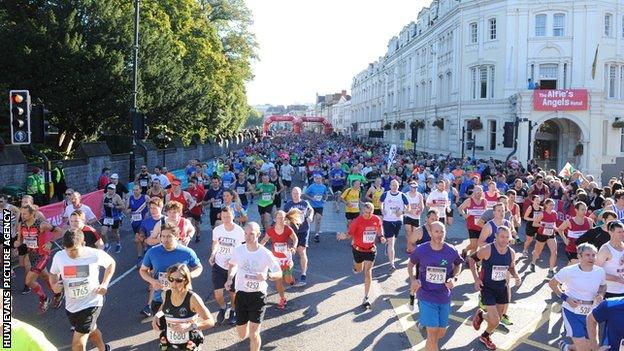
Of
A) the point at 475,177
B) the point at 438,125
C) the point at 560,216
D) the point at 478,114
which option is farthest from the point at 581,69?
the point at 560,216

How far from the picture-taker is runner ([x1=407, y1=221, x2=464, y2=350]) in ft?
21.2

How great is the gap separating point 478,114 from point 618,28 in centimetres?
1030

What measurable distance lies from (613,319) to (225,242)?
5.21 meters

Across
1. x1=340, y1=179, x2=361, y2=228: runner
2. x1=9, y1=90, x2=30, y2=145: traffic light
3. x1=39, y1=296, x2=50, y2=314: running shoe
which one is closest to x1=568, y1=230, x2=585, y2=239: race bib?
x1=340, y1=179, x2=361, y2=228: runner

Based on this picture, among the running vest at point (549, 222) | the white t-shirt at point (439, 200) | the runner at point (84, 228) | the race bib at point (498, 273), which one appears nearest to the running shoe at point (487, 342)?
the race bib at point (498, 273)

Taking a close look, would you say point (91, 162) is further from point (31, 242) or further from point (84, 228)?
point (84, 228)

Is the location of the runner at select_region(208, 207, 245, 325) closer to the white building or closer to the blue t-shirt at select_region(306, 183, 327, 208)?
the blue t-shirt at select_region(306, 183, 327, 208)

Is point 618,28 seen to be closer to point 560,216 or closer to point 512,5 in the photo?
point 512,5

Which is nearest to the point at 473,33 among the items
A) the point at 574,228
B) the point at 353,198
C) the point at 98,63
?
the point at 98,63

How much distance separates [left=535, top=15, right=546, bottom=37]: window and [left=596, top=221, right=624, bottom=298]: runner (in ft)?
107

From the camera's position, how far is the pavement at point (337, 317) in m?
7.36

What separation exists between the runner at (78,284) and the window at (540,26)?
35913 mm

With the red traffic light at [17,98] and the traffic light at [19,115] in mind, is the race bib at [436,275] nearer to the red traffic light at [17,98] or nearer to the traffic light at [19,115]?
the traffic light at [19,115]

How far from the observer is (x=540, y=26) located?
3591 centimetres
